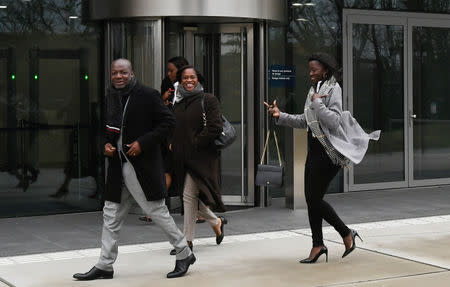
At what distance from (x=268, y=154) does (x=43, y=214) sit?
10.5 feet

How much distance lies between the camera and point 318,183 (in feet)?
25.0

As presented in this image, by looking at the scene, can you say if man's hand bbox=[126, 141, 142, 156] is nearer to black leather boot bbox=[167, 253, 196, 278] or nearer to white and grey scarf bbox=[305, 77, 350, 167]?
black leather boot bbox=[167, 253, 196, 278]

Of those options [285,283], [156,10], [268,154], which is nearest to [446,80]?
[268,154]

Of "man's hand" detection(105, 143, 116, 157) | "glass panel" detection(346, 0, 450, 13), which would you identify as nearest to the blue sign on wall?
Answer: "glass panel" detection(346, 0, 450, 13)

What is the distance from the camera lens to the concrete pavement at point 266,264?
7027mm

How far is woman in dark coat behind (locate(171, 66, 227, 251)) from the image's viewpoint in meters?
8.16

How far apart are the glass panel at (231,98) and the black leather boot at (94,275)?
192 inches

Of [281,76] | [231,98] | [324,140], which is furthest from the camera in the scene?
[281,76]

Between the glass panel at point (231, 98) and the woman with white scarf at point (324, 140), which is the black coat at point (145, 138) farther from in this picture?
the glass panel at point (231, 98)

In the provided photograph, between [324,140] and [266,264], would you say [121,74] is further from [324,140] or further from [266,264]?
[266,264]

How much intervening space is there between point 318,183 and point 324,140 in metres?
0.37

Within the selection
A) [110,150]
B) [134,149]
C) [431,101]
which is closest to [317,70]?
[134,149]

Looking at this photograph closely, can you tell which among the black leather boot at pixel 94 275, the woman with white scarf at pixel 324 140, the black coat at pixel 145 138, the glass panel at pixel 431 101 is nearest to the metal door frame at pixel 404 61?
the glass panel at pixel 431 101

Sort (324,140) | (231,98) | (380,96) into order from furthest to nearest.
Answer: (380,96) → (231,98) → (324,140)
